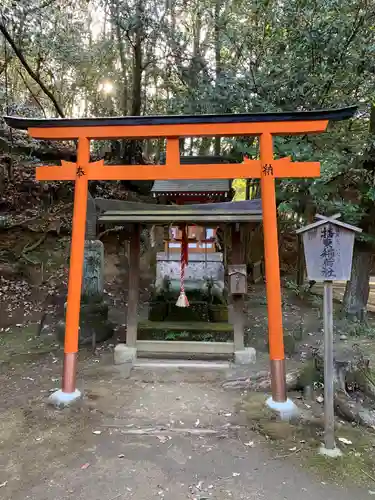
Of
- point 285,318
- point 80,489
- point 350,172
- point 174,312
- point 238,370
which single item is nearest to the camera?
point 80,489

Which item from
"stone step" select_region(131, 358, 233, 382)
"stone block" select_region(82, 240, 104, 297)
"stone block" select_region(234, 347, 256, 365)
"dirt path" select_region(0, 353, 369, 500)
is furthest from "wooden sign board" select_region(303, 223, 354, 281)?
"stone block" select_region(82, 240, 104, 297)

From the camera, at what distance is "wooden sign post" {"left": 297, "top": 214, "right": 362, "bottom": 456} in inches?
133

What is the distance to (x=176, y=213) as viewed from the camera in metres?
5.62

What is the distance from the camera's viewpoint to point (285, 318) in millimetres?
9352

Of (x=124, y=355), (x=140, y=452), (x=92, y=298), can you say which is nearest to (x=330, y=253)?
(x=140, y=452)

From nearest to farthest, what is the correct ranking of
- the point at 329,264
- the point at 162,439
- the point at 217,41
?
the point at 329,264 → the point at 162,439 → the point at 217,41

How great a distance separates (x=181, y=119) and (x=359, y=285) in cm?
597

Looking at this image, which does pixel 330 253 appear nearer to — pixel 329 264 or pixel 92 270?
pixel 329 264

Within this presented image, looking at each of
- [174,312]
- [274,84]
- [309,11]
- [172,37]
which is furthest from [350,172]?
[172,37]

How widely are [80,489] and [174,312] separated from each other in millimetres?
4154

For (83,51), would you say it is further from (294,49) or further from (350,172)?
(350,172)

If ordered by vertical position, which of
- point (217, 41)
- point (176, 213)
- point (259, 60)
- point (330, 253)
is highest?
point (217, 41)

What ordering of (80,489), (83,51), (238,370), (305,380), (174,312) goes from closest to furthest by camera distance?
1. (80,489)
2. (305,380)
3. (238,370)
4. (174,312)
5. (83,51)

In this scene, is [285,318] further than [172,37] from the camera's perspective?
No
